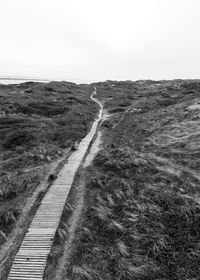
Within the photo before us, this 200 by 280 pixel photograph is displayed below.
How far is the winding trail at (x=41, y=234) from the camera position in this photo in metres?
10.5

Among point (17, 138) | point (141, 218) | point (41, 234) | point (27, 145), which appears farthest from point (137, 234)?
point (17, 138)

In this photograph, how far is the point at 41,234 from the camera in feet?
41.0

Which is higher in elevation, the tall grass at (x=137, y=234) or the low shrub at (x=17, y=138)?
the tall grass at (x=137, y=234)

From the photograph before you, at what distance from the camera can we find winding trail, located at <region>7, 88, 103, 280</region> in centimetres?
1048

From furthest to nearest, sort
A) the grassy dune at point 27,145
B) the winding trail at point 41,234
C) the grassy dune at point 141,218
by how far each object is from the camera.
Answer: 1. the grassy dune at point 27,145
2. the grassy dune at point 141,218
3. the winding trail at point 41,234

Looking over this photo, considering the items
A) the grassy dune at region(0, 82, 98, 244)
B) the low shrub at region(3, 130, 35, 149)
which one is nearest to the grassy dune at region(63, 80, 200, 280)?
the grassy dune at region(0, 82, 98, 244)

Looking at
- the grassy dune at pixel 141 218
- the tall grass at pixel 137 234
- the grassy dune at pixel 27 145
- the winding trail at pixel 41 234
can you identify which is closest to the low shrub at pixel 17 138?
the grassy dune at pixel 27 145

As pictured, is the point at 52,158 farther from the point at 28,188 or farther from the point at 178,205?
the point at 178,205

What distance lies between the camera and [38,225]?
1316cm

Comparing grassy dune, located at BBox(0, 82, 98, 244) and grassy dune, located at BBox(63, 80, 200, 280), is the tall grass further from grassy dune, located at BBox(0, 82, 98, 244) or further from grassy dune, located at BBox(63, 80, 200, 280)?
grassy dune, located at BBox(0, 82, 98, 244)

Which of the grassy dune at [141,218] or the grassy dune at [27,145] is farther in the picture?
the grassy dune at [27,145]

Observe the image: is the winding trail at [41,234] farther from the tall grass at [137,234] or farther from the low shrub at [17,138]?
the low shrub at [17,138]

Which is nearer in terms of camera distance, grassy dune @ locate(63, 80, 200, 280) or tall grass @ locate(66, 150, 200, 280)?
tall grass @ locate(66, 150, 200, 280)

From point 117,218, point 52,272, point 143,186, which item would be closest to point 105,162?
point 143,186
